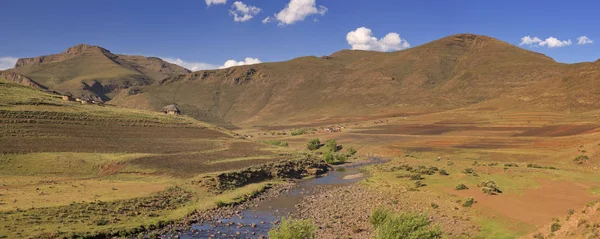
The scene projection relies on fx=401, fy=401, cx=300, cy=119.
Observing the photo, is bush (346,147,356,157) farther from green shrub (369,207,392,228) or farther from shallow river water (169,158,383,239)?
green shrub (369,207,392,228)

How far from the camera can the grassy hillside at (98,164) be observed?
41.3 meters

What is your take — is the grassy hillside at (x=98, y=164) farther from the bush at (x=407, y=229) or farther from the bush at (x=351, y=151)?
the bush at (x=351, y=151)

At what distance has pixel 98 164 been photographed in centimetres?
6700

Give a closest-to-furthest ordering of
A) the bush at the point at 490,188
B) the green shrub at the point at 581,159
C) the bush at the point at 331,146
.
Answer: the bush at the point at 490,188, the green shrub at the point at 581,159, the bush at the point at 331,146

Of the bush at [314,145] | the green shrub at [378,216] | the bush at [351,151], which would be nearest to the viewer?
the green shrub at [378,216]

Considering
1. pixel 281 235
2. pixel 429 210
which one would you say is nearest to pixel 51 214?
pixel 281 235

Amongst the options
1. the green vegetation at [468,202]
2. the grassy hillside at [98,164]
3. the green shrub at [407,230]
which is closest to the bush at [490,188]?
the green vegetation at [468,202]

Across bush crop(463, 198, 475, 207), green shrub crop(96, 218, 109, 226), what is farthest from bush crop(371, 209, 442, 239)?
green shrub crop(96, 218, 109, 226)

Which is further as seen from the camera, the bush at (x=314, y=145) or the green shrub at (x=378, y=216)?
the bush at (x=314, y=145)

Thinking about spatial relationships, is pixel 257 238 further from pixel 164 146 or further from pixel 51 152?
pixel 164 146

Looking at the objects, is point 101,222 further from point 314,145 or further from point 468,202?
point 314,145

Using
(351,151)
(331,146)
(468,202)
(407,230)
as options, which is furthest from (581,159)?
(407,230)

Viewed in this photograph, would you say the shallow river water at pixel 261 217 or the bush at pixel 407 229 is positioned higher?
the bush at pixel 407 229

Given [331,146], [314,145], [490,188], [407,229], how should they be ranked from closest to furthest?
1. [407,229]
2. [490,188]
3. [331,146]
4. [314,145]
